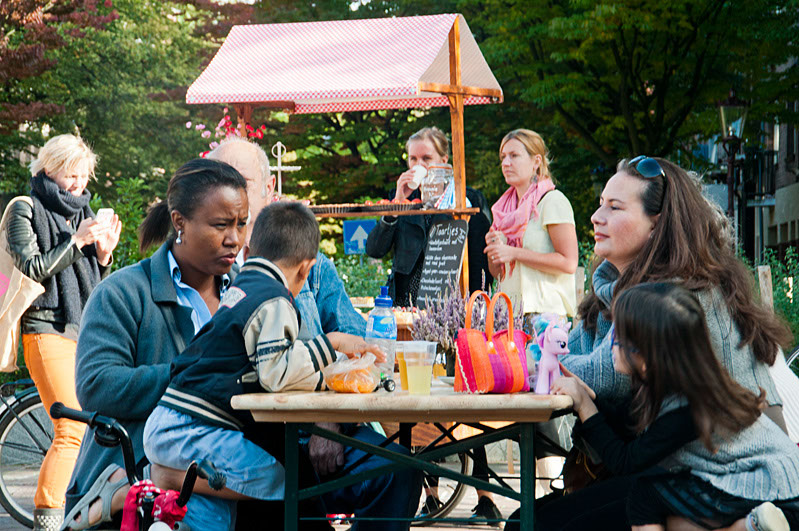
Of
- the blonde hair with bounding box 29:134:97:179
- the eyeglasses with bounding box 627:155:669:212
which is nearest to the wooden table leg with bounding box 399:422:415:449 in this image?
the eyeglasses with bounding box 627:155:669:212

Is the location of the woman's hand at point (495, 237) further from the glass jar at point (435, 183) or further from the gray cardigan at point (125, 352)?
the gray cardigan at point (125, 352)

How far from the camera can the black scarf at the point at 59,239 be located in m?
5.69

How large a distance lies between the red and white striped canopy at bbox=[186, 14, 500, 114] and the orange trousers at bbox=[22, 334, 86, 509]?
1.80 meters

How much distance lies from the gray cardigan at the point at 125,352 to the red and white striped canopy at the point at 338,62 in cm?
287

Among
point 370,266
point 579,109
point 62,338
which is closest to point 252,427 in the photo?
point 62,338

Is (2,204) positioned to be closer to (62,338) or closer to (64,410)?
(62,338)

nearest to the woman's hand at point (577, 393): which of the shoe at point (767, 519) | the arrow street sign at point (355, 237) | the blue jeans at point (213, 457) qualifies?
the shoe at point (767, 519)

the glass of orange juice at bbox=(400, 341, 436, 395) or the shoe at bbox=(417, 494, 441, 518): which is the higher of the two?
the glass of orange juice at bbox=(400, 341, 436, 395)

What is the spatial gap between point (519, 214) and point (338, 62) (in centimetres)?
167

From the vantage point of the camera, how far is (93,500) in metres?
3.16

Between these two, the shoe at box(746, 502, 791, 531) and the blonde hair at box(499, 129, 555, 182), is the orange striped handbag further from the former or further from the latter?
the blonde hair at box(499, 129, 555, 182)

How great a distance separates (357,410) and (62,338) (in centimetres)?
326

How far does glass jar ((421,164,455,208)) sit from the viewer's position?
20.1 ft

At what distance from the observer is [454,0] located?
19.1 m
